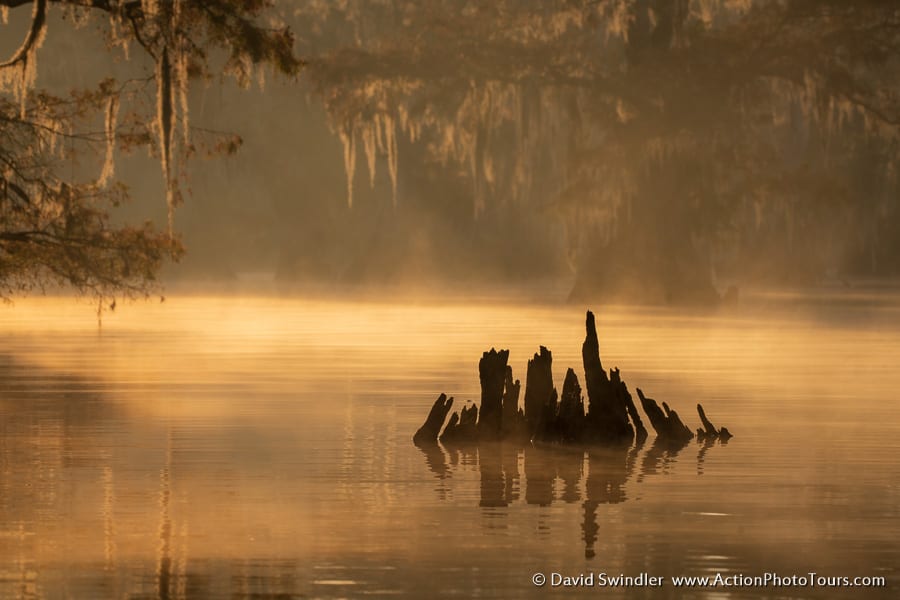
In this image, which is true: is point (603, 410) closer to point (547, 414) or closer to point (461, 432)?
point (547, 414)

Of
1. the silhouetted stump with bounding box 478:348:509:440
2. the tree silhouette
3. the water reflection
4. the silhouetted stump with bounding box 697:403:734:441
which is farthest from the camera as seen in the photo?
the tree silhouette

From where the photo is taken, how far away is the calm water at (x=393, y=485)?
440 inches

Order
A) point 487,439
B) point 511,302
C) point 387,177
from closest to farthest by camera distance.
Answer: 1. point 487,439
2. point 511,302
3. point 387,177

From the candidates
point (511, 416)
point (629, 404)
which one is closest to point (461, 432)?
point (511, 416)

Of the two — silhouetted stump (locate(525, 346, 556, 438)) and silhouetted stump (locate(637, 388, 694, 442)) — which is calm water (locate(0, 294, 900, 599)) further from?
silhouetted stump (locate(525, 346, 556, 438))

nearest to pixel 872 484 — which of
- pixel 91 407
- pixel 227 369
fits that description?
pixel 91 407

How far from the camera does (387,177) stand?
83.9 m

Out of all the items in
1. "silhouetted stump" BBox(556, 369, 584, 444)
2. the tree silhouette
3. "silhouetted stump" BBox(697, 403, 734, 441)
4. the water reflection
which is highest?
the tree silhouette

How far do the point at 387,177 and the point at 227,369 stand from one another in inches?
2188

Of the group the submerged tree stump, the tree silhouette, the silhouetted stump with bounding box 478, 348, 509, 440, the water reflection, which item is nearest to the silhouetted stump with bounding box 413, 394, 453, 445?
the submerged tree stump

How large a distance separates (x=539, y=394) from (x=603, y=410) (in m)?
0.69

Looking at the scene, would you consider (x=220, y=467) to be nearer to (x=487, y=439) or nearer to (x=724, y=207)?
(x=487, y=439)

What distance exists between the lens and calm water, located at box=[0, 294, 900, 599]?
11180 mm

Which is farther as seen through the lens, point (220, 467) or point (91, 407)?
point (91, 407)
